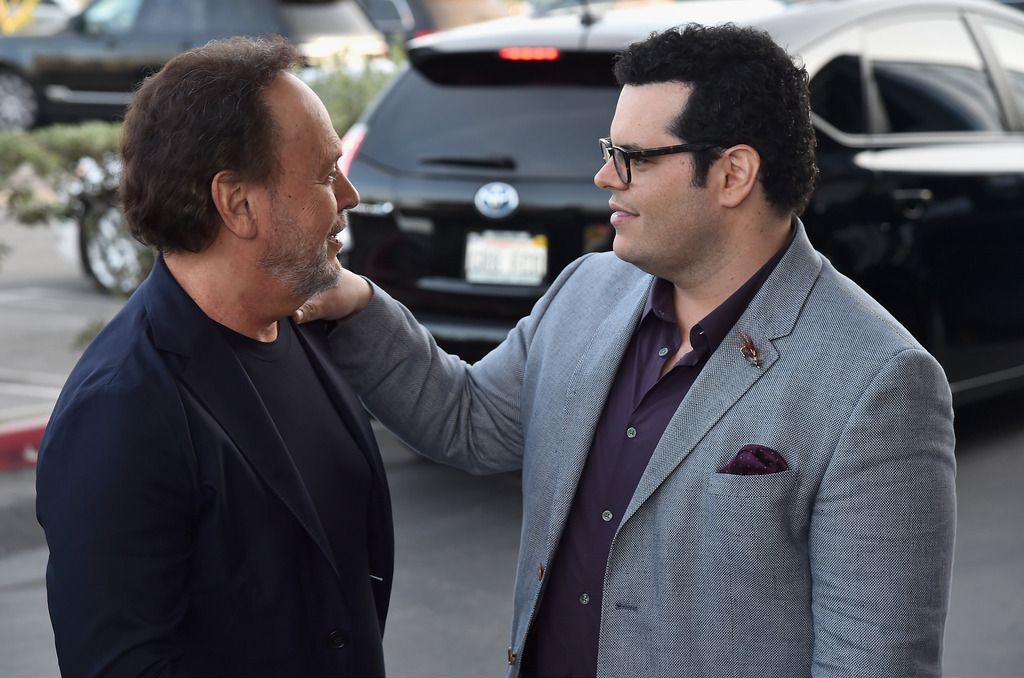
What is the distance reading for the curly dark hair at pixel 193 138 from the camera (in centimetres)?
208

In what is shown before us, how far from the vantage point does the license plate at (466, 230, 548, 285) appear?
5.16 m

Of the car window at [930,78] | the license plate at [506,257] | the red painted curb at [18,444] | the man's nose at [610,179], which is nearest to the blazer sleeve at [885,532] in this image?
the man's nose at [610,179]

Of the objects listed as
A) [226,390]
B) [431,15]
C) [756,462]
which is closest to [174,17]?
[431,15]

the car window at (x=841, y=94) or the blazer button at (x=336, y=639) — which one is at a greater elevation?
the car window at (x=841, y=94)

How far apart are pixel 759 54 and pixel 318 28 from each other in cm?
1324

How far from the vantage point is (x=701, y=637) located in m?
2.20

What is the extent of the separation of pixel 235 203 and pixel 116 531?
554 mm

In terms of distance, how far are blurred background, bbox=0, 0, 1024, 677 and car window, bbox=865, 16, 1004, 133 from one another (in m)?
0.01

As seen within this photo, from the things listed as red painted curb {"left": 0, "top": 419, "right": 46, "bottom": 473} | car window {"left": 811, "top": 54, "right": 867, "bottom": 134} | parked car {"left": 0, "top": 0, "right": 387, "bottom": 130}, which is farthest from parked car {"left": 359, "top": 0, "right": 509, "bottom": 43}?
car window {"left": 811, "top": 54, "right": 867, "bottom": 134}

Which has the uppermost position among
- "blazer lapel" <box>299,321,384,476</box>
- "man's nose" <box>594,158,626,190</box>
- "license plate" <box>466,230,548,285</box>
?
"man's nose" <box>594,158,626,190</box>

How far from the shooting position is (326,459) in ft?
7.54

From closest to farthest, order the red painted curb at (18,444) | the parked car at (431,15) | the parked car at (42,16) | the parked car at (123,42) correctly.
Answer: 1. the red painted curb at (18,444)
2. the parked car at (123,42)
3. the parked car at (431,15)
4. the parked car at (42,16)

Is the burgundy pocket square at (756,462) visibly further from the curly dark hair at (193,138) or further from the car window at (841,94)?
the car window at (841,94)

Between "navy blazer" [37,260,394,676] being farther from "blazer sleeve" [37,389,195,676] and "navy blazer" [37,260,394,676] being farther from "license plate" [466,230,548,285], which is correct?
"license plate" [466,230,548,285]
